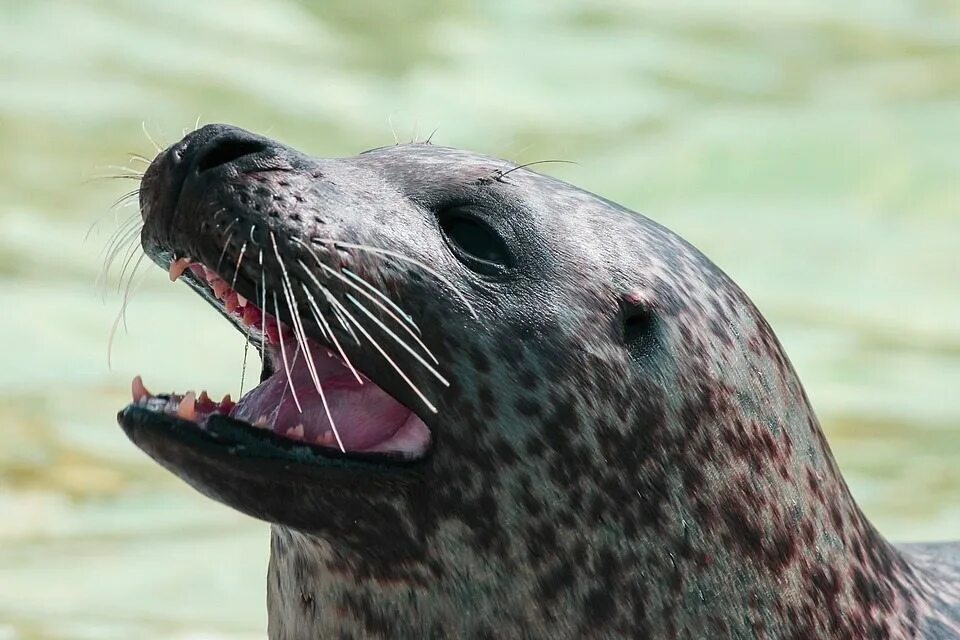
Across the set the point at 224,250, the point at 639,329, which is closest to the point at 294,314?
the point at 224,250

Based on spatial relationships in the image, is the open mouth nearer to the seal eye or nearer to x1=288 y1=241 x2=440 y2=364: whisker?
x1=288 y1=241 x2=440 y2=364: whisker

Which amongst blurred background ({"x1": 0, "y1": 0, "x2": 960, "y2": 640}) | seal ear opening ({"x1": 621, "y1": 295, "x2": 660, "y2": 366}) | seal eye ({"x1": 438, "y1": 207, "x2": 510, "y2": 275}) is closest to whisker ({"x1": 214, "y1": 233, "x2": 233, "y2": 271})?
seal eye ({"x1": 438, "y1": 207, "x2": 510, "y2": 275})

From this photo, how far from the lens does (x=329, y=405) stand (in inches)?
134

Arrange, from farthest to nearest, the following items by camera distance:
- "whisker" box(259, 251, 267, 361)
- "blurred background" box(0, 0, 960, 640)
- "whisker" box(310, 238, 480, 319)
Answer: "blurred background" box(0, 0, 960, 640)
"whisker" box(310, 238, 480, 319)
"whisker" box(259, 251, 267, 361)

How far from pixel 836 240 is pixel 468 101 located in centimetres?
235

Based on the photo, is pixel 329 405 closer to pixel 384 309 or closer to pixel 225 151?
pixel 384 309

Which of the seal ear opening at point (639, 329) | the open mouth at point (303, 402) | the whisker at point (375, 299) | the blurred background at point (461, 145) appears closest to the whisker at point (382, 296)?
the whisker at point (375, 299)

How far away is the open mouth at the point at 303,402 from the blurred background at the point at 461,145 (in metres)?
2.20

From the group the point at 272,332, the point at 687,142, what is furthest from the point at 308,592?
the point at 687,142

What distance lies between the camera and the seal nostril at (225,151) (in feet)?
10.8

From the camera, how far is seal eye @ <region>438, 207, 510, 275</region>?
333cm

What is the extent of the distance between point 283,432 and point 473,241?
1.52ft

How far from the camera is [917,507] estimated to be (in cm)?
664

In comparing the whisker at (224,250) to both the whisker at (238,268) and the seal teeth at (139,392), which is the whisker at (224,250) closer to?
the whisker at (238,268)
